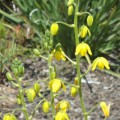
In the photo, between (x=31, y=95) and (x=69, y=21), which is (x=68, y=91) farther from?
(x=31, y=95)

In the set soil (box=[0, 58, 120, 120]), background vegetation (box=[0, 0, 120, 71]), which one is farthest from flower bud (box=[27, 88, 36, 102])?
background vegetation (box=[0, 0, 120, 71])

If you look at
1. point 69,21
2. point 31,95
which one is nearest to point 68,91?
point 69,21

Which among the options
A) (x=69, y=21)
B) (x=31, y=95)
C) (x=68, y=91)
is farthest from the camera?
(x=69, y=21)

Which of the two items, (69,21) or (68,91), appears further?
(69,21)

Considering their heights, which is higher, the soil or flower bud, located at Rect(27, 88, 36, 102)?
the soil

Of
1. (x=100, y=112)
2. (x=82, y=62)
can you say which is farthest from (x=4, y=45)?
(x=100, y=112)

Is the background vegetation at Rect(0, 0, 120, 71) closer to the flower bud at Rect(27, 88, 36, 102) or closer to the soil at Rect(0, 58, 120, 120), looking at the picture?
the soil at Rect(0, 58, 120, 120)

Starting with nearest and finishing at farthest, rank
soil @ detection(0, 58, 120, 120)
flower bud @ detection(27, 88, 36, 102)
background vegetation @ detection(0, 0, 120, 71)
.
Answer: flower bud @ detection(27, 88, 36, 102) → soil @ detection(0, 58, 120, 120) → background vegetation @ detection(0, 0, 120, 71)

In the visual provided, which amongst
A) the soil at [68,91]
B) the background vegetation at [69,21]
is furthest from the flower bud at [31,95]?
the background vegetation at [69,21]
